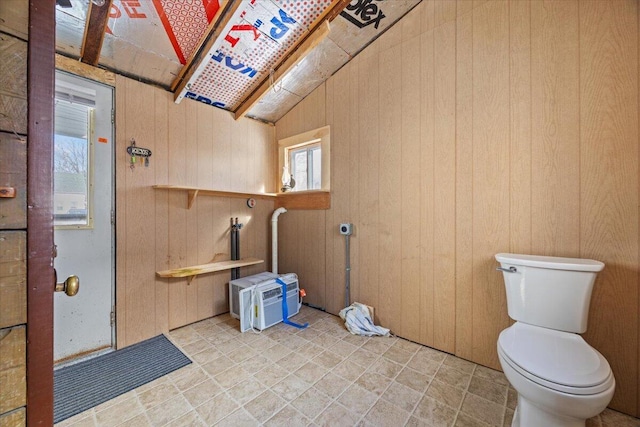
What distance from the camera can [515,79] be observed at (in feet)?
5.91

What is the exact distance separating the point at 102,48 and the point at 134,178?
987mm

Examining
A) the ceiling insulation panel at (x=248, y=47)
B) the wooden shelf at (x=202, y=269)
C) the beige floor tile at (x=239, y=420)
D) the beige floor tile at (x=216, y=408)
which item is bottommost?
the beige floor tile at (x=239, y=420)

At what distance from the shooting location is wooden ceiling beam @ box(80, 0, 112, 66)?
1.61 metres

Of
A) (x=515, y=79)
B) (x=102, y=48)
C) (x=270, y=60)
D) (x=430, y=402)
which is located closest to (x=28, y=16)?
(x=102, y=48)

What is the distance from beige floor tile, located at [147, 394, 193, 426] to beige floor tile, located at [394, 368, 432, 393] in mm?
1371

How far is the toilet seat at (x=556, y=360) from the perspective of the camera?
3.54 feet

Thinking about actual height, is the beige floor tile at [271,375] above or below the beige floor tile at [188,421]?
above

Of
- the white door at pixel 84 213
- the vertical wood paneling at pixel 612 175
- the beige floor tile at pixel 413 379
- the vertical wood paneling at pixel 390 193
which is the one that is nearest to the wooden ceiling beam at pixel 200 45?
the white door at pixel 84 213

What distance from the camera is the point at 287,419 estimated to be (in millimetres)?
1446

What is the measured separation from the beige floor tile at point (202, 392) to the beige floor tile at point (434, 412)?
1.26 metres

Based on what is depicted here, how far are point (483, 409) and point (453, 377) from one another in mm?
288

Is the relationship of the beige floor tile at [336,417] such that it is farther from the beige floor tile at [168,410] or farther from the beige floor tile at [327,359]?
the beige floor tile at [168,410]

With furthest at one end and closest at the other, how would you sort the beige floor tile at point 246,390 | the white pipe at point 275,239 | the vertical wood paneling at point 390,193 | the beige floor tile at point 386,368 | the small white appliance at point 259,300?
the white pipe at point 275,239
the small white appliance at point 259,300
the vertical wood paneling at point 390,193
the beige floor tile at point 386,368
the beige floor tile at point 246,390

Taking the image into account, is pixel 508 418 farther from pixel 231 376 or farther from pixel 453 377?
pixel 231 376
